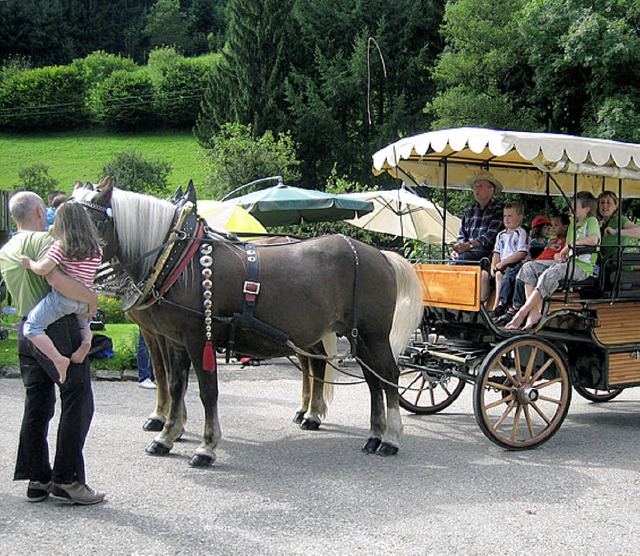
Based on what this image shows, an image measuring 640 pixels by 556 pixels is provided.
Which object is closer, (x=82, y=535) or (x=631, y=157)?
(x=82, y=535)

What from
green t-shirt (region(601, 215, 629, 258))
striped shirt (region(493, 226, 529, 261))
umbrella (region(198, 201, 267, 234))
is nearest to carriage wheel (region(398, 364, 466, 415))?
striped shirt (region(493, 226, 529, 261))

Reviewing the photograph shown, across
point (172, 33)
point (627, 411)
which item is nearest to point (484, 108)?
point (627, 411)

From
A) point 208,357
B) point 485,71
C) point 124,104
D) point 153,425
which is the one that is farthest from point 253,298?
point 124,104

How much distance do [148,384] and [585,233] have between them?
498 centimetres

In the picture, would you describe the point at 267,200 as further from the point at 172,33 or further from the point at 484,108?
the point at 172,33

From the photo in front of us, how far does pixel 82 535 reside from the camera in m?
3.83

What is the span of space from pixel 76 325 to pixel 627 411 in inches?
225

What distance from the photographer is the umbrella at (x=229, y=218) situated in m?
9.21

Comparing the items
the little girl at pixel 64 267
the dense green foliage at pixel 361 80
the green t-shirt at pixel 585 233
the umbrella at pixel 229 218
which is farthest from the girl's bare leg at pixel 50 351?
the dense green foliage at pixel 361 80

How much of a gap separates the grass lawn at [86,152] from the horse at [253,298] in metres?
34.7

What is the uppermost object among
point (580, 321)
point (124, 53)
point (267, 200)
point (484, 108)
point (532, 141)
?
point (124, 53)

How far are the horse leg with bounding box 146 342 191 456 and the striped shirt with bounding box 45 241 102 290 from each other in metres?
1.52

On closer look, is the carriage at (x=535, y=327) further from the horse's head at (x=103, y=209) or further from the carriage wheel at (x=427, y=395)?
the horse's head at (x=103, y=209)

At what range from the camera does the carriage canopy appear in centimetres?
563
